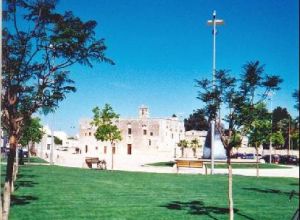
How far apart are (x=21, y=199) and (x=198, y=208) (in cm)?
565

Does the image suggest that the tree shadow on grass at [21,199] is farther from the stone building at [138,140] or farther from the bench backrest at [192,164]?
the stone building at [138,140]

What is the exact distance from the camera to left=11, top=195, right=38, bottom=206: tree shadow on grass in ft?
41.6

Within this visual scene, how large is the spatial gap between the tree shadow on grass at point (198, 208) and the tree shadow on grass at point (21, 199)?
4.28 meters

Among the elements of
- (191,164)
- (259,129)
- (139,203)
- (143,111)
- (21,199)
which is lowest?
(139,203)

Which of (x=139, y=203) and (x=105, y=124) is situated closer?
(x=139, y=203)

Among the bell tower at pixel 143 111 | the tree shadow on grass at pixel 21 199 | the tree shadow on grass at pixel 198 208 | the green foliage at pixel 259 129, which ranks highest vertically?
the bell tower at pixel 143 111

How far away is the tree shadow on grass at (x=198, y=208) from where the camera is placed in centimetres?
1240

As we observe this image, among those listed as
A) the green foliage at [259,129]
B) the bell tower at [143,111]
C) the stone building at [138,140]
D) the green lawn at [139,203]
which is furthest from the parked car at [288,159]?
the green lawn at [139,203]

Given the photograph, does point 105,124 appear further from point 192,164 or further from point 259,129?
point 259,129

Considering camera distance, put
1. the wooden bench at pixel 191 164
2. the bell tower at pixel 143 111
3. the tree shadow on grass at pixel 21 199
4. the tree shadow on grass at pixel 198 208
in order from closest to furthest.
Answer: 1. the tree shadow on grass at pixel 198 208
2. the tree shadow on grass at pixel 21 199
3. the wooden bench at pixel 191 164
4. the bell tower at pixel 143 111

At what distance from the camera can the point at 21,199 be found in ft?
44.4

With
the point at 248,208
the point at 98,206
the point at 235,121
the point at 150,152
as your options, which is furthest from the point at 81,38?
the point at 150,152

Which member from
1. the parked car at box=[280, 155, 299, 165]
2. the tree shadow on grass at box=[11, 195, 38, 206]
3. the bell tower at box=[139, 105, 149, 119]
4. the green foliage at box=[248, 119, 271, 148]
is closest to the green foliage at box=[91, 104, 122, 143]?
the green foliage at box=[248, 119, 271, 148]

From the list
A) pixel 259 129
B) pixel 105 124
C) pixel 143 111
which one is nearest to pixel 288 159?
pixel 105 124
